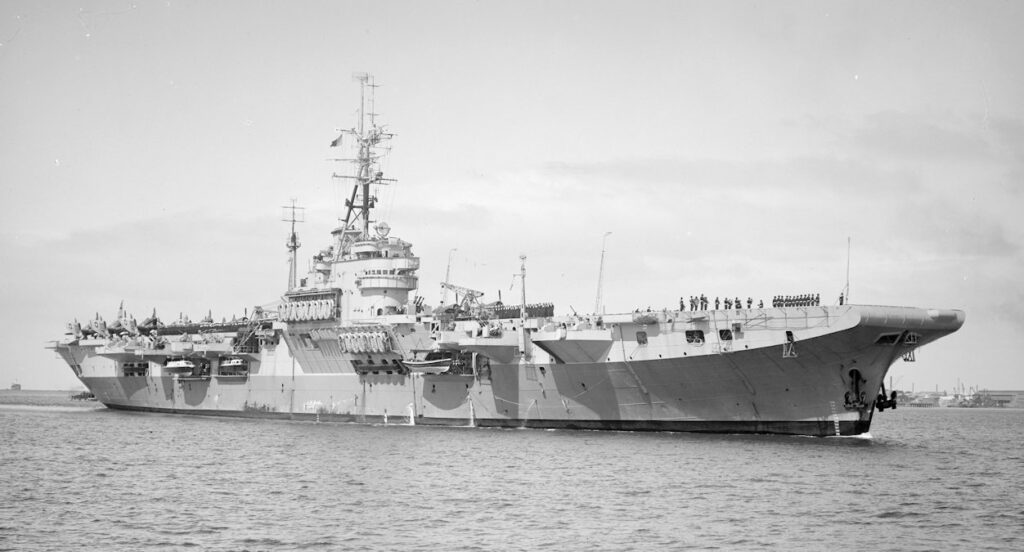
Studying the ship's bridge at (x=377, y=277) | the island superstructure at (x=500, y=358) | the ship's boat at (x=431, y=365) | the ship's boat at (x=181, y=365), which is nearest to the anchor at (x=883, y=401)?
the island superstructure at (x=500, y=358)

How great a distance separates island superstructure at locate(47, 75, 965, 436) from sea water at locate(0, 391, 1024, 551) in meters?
A: 1.23

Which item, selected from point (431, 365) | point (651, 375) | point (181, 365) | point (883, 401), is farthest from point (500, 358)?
point (181, 365)

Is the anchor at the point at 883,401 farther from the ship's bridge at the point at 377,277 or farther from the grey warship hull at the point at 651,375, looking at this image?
the ship's bridge at the point at 377,277

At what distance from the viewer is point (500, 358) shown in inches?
1471

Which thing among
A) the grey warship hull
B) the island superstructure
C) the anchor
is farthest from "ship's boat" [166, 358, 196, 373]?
the anchor

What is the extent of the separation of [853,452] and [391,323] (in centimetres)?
1771

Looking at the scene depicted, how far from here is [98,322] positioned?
56594 millimetres

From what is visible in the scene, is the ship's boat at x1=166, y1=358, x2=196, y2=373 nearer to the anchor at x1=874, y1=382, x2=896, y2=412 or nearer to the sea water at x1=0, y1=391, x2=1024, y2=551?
the sea water at x1=0, y1=391, x2=1024, y2=551

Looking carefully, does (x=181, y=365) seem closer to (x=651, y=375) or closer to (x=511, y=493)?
(x=651, y=375)

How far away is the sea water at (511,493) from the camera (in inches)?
757

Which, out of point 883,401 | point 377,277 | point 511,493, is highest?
point 377,277

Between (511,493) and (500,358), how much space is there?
13718mm

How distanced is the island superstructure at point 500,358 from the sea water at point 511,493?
1.23 m

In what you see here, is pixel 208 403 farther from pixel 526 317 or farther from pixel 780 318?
pixel 780 318
